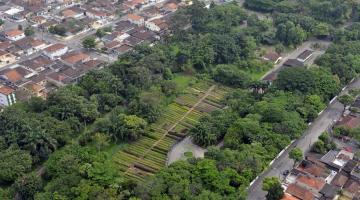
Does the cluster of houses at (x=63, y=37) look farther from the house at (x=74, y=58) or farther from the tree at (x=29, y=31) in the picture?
the tree at (x=29, y=31)

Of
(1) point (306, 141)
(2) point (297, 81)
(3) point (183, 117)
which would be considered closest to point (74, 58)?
(3) point (183, 117)

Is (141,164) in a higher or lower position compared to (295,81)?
lower

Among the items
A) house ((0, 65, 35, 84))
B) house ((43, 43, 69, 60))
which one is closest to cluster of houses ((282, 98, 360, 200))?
house ((0, 65, 35, 84))

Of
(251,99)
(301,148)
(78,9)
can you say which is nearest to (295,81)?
(251,99)

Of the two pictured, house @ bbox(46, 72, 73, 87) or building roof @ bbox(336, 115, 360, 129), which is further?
house @ bbox(46, 72, 73, 87)

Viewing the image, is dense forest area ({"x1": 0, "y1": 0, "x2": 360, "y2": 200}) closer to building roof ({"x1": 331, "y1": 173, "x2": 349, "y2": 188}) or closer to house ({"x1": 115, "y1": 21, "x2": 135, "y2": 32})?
building roof ({"x1": 331, "y1": 173, "x2": 349, "y2": 188})

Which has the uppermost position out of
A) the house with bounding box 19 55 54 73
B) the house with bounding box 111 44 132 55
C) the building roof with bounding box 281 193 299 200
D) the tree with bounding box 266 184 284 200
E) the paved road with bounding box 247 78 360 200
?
the tree with bounding box 266 184 284 200

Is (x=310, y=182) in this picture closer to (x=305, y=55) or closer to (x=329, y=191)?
(x=329, y=191)

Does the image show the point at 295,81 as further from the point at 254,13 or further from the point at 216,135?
the point at 254,13
